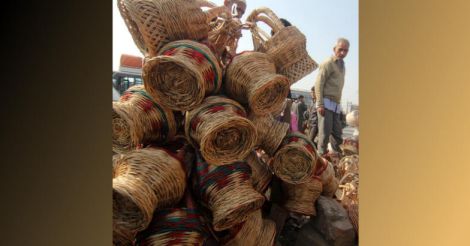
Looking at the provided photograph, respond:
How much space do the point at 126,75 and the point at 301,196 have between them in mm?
615

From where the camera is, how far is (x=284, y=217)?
4.14 ft

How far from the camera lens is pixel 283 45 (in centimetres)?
123

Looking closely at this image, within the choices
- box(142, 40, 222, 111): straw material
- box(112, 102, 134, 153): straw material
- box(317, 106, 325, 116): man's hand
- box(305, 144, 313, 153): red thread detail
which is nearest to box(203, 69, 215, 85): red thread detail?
box(142, 40, 222, 111): straw material

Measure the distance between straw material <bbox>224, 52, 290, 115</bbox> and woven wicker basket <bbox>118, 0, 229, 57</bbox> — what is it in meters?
0.13

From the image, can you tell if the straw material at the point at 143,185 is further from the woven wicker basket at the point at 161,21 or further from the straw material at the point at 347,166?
the straw material at the point at 347,166

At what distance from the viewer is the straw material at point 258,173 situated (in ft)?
3.81

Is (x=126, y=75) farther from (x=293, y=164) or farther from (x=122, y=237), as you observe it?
(x=293, y=164)

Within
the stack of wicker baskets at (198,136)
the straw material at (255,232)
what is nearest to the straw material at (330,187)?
the stack of wicker baskets at (198,136)

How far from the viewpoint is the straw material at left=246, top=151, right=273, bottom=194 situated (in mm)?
1162

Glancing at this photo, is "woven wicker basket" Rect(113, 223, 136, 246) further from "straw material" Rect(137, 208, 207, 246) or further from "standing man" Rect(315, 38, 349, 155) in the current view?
"standing man" Rect(315, 38, 349, 155)
